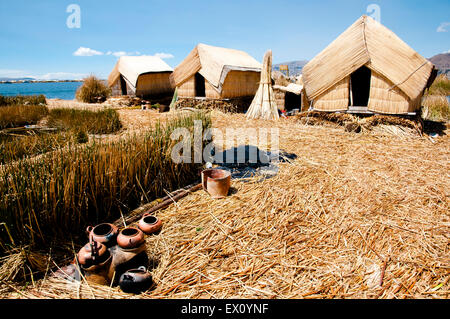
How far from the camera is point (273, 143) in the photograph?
607 centimetres

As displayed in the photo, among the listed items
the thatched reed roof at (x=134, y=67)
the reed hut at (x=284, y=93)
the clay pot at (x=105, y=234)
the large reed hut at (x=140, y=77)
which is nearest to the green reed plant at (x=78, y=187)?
the clay pot at (x=105, y=234)

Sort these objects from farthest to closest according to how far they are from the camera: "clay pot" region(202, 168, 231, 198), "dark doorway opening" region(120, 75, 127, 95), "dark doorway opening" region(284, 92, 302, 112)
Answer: "dark doorway opening" region(120, 75, 127, 95), "dark doorway opening" region(284, 92, 302, 112), "clay pot" region(202, 168, 231, 198)

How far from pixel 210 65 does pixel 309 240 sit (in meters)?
9.38

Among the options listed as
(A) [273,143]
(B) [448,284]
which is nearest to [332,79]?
(A) [273,143]

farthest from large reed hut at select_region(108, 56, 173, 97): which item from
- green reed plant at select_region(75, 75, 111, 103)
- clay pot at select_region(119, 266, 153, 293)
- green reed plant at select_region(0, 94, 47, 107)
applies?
clay pot at select_region(119, 266, 153, 293)

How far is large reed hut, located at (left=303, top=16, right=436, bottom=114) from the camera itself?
6648mm

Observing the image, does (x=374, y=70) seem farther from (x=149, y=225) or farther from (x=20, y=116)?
(x=20, y=116)

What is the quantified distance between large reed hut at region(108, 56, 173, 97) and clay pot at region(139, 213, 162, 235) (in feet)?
42.7

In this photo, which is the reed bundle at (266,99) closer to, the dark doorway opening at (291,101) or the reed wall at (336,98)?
the reed wall at (336,98)

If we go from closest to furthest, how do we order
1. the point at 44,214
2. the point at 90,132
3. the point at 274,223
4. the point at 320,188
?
the point at 44,214
the point at 274,223
the point at 320,188
the point at 90,132

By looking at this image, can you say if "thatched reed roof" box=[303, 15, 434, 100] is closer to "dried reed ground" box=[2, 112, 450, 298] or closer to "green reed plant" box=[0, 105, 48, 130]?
"dried reed ground" box=[2, 112, 450, 298]

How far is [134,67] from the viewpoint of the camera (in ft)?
49.1

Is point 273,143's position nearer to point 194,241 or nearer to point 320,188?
point 320,188
